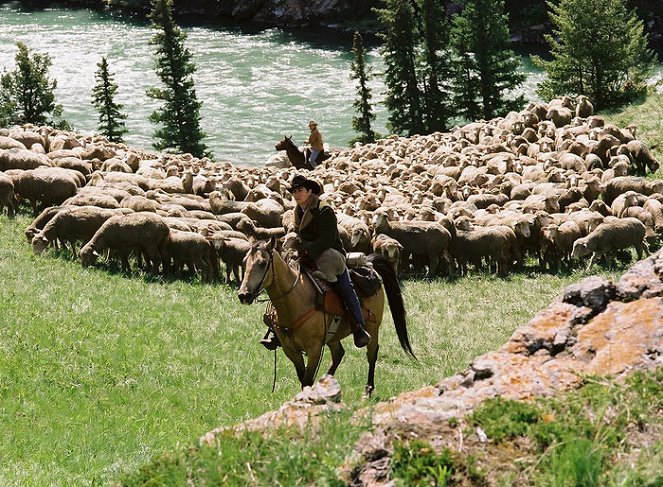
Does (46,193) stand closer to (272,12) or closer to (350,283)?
(350,283)

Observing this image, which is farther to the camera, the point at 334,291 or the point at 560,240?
the point at 560,240

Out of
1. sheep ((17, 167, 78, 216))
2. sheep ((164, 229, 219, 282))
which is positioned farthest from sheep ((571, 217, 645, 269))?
sheep ((17, 167, 78, 216))

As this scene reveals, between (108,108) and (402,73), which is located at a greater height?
(402,73)

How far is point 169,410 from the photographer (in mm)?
11250

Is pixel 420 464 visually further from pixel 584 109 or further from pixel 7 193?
pixel 584 109

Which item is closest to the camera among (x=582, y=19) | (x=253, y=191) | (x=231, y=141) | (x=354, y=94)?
(x=253, y=191)

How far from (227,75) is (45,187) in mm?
36474

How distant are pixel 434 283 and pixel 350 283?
30.2 feet

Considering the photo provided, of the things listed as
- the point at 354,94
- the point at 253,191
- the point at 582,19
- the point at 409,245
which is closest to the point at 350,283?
the point at 409,245

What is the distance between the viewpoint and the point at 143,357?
13219 mm

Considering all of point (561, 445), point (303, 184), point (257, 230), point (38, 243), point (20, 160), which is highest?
point (303, 184)

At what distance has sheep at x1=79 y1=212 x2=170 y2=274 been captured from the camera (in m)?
19.1

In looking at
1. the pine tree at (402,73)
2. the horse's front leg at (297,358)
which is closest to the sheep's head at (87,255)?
the horse's front leg at (297,358)

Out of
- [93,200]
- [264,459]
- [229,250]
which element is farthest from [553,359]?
[93,200]
